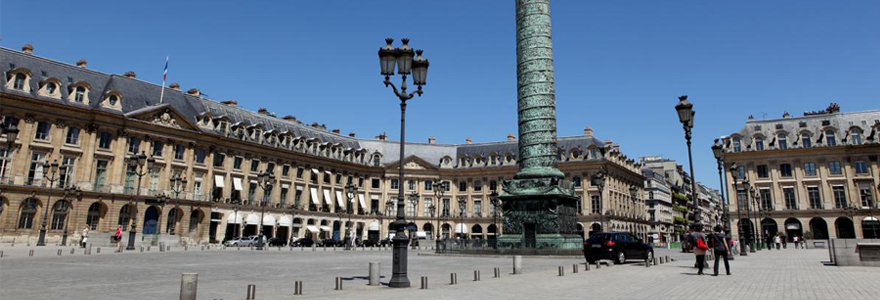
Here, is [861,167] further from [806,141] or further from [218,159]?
[218,159]

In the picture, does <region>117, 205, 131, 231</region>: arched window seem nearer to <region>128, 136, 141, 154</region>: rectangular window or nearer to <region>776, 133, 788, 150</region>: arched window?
<region>128, 136, 141, 154</region>: rectangular window

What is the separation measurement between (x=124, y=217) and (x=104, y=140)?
5.90 m

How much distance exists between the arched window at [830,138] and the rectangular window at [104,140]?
6315 cm

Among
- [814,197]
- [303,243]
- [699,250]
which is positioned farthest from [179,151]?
[814,197]

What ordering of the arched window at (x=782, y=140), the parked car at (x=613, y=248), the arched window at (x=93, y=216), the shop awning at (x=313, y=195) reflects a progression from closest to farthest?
the parked car at (x=613, y=248) → the arched window at (x=93, y=216) → the arched window at (x=782, y=140) → the shop awning at (x=313, y=195)

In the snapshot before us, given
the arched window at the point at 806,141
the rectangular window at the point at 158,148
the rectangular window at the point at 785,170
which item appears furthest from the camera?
the rectangular window at the point at 785,170

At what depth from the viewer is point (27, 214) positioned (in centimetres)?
3769

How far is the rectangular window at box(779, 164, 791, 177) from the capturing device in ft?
182

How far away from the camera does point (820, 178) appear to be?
177 ft

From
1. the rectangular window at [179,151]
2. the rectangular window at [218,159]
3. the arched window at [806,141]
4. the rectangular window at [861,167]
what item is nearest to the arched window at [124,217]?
the rectangular window at [179,151]

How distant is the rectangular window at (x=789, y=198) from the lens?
54.3 m

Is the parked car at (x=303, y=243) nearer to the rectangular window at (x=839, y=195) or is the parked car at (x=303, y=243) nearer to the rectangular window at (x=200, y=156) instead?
the rectangular window at (x=200, y=156)

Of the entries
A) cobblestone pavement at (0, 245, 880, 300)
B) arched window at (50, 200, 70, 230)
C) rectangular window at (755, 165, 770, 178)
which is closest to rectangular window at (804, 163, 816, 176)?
rectangular window at (755, 165, 770, 178)

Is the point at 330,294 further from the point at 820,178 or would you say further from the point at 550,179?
the point at 820,178
